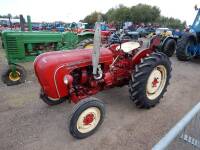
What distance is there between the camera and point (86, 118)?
2758 millimetres

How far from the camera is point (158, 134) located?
296 centimetres

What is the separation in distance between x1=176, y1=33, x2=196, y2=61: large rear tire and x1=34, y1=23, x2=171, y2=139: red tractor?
139 inches

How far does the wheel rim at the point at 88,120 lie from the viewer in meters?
2.72

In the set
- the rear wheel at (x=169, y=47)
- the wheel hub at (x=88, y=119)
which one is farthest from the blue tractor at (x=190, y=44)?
the wheel hub at (x=88, y=119)

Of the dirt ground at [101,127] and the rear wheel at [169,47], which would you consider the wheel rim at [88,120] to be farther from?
the rear wheel at [169,47]

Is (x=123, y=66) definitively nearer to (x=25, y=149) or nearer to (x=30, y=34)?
(x=25, y=149)

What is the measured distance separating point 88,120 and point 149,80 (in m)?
1.40

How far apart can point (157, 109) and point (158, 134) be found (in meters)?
0.79

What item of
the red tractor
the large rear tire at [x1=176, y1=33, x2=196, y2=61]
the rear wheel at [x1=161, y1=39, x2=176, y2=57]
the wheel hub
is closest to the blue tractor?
the large rear tire at [x1=176, y1=33, x2=196, y2=61]

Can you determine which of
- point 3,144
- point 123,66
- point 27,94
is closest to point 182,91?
point 123,66

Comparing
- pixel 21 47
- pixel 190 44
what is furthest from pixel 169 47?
pixel 21 47

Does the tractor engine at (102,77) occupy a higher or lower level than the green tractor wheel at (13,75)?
higher

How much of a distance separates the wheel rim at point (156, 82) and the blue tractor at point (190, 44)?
372cm

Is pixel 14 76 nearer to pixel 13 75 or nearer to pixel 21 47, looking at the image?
pixel 13 75
